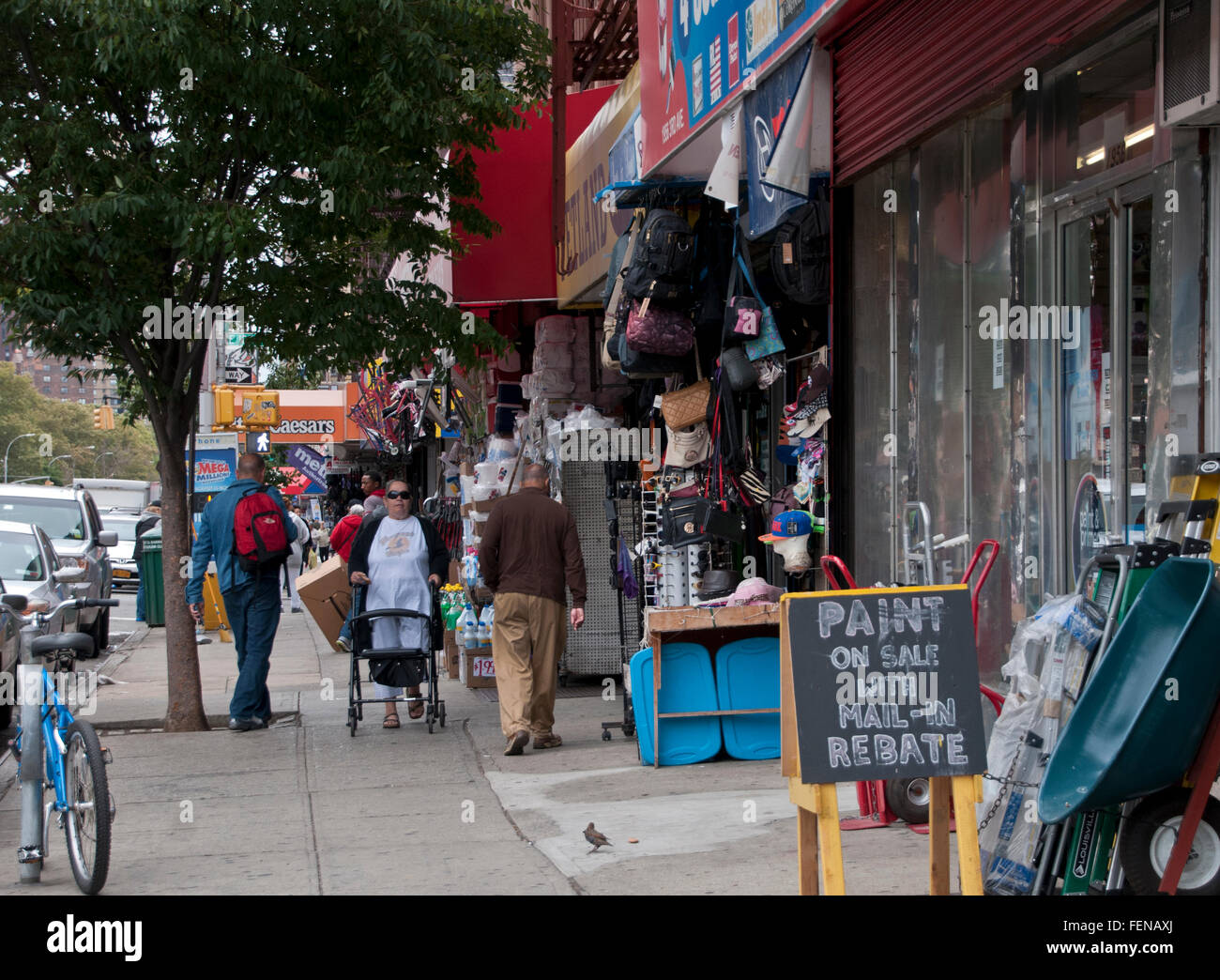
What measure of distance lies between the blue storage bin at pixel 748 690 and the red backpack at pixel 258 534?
3.75 m

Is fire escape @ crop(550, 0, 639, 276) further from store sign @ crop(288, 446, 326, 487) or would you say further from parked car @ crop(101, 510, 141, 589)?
parked car @ crop(101, 510, 141, 589)

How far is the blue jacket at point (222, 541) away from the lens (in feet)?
35.0

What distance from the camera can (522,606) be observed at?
962 cm

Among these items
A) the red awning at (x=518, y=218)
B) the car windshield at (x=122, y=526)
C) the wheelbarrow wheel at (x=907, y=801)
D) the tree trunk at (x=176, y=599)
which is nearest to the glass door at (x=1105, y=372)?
the wheelbarrow wheel at (x=907, y=801)

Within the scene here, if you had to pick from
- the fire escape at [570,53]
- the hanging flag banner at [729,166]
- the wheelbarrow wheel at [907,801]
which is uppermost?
the fire escape at [570,53]

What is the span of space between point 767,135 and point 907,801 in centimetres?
378

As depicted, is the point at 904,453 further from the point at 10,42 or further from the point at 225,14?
the point at 10,42

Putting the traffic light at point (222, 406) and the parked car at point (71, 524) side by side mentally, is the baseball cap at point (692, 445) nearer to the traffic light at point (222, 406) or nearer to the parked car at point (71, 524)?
the parked car at point (71, 524)

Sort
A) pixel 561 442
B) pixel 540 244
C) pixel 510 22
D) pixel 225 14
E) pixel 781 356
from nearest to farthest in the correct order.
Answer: pixel 781 356 → pixel 225 14 → pixel 510 22 → pixel 561 442 → pixel 540 244

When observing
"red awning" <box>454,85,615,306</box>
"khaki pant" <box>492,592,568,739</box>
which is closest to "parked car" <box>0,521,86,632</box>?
"red awning" <box>454,85,615,306</box>

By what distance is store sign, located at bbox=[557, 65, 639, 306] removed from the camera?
1127 centimetres

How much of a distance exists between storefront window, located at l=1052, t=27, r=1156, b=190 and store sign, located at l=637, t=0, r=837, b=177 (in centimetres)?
129

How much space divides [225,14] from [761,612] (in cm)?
583
